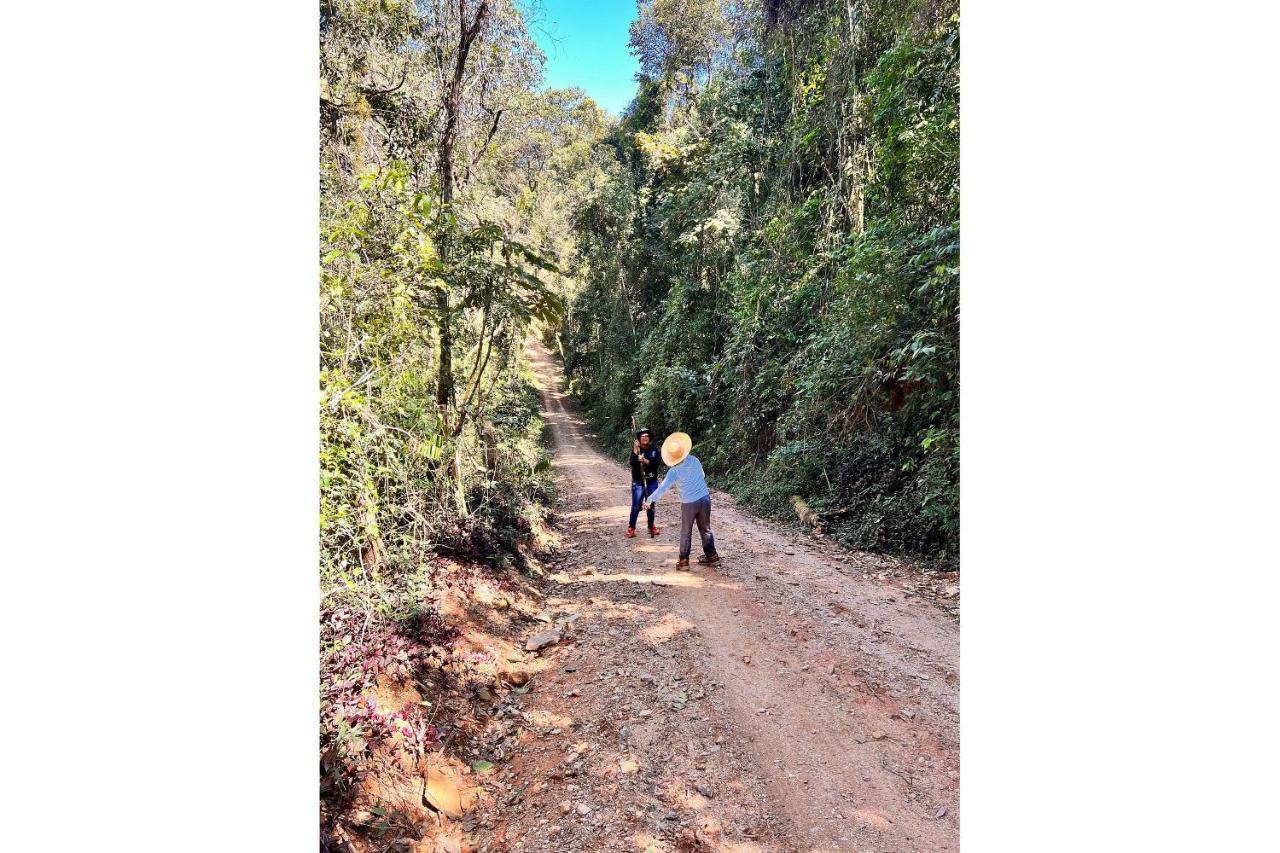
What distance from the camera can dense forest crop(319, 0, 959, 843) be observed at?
344 centimetres

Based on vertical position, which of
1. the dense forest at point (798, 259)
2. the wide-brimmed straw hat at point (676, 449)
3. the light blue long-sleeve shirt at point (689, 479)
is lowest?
the light blue long-sleeve shirt at point (689, 479)

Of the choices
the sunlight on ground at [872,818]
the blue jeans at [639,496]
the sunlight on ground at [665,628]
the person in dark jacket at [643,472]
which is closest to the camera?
the sunlight on ground at [872,818]

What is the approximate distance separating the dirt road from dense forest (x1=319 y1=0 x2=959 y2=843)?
865 millimetres

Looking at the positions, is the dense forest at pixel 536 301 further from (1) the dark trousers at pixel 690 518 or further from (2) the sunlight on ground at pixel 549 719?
(1) the dark trousers at pixel 690 518

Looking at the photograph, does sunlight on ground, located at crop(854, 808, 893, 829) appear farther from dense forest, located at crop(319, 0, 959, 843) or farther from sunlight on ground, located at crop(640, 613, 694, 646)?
dense forest, located at crop(319, 0, 959, 843)

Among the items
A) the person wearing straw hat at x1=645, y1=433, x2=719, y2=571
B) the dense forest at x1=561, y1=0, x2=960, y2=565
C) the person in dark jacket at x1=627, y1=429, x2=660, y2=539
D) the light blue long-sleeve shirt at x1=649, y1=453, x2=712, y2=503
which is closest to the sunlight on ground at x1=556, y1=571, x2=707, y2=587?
the person wearing straw hat at x1=645, y1=433, x2=719, y2=571

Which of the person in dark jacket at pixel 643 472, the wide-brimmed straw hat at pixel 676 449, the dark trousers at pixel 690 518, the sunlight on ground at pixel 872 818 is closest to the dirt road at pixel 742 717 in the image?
the sunlight on ground at pixel 872 818

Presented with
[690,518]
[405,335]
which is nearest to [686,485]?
[690,518]

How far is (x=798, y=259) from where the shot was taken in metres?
11.4

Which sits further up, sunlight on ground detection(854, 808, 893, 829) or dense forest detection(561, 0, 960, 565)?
dense forest detection(561, 0, 960, 565)

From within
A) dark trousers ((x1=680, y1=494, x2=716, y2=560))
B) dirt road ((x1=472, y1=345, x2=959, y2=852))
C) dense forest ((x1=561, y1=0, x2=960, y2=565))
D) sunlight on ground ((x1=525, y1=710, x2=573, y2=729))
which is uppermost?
dense forest ((x1=561, y1=0, x2=960, y2=565))

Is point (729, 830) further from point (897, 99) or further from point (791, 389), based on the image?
point (791, 389)

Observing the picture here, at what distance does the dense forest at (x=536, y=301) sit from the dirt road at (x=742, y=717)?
87cm

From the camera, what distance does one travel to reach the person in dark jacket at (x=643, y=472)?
741 cm
